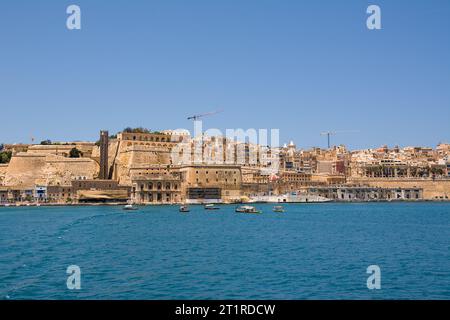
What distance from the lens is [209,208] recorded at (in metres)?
41.8

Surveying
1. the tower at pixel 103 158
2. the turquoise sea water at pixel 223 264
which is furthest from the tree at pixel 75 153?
the turquoise sea water at pixel 223 264

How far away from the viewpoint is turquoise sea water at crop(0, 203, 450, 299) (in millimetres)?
9117

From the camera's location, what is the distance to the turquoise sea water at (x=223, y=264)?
9.12 m

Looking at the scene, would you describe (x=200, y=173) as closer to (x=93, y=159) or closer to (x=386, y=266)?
(x=93, y=159)

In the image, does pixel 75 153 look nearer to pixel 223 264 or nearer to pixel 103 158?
pixel 103 158

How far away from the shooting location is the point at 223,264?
1222cm

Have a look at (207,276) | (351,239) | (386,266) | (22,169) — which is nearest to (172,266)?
(207,276)

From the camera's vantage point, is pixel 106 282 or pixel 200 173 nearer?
pixel 106 282

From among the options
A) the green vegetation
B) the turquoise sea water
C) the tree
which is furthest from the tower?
the turquoise sea water

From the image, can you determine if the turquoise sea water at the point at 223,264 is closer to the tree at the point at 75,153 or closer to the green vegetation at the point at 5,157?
the tree at the point at 75,153

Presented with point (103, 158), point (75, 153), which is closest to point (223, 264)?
point (103, 158)

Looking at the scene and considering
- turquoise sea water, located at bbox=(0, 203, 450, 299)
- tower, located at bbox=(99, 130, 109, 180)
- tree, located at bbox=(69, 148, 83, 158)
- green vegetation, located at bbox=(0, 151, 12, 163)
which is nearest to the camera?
turquoise sea water, located at bbox=(0, 203, 450, 299)

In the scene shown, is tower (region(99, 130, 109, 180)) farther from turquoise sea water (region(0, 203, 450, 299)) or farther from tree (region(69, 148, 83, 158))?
turquoise sea water (region(0, 203, 450, 299))
